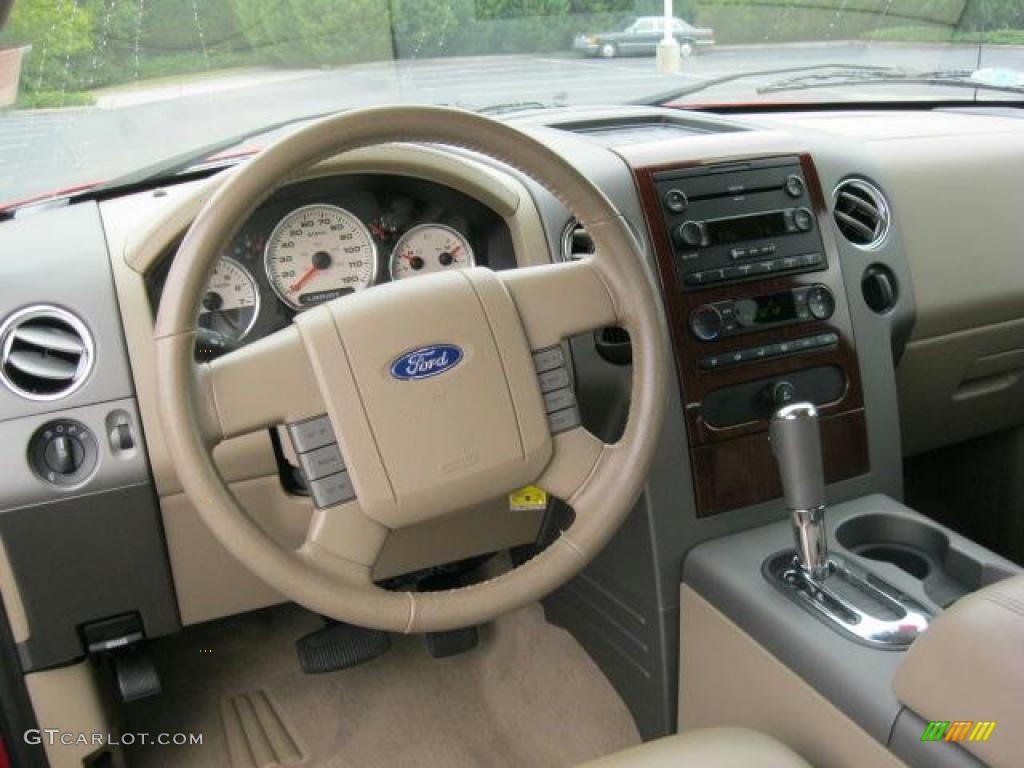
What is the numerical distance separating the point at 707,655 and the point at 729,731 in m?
0.39

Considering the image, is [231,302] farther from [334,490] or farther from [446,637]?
[446,637]

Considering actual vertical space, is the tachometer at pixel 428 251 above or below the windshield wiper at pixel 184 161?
below

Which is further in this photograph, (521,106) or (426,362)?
(521,106)

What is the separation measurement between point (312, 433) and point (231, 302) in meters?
0.43

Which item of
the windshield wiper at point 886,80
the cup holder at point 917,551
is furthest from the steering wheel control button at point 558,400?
the windshield wiper at point 886,80

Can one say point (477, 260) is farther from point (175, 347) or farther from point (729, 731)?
point (729, 731)

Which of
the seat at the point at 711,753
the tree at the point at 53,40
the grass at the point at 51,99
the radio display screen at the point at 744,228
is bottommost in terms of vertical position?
the seat at the point at 711,753

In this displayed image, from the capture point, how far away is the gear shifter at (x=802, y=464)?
1.38 metres

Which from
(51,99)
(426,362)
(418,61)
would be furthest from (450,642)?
(51,99)

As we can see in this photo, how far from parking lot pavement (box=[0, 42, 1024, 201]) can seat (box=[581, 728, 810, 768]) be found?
1.08 m

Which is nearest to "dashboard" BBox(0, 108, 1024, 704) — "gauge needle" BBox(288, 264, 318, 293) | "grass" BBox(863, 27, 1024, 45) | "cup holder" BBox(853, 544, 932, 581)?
"gauge needle" BBox(288, 264, 318, 293)

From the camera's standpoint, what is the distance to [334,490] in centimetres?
122

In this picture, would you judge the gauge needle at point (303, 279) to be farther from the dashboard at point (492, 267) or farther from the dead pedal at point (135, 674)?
the dead pedal at point (135, 674)

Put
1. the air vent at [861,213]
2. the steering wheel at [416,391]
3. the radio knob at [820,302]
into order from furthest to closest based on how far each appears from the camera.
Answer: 1. the air vent at [861,213]
2. the radio knob at [820,302]
3. the steering wheel at [416,391]
